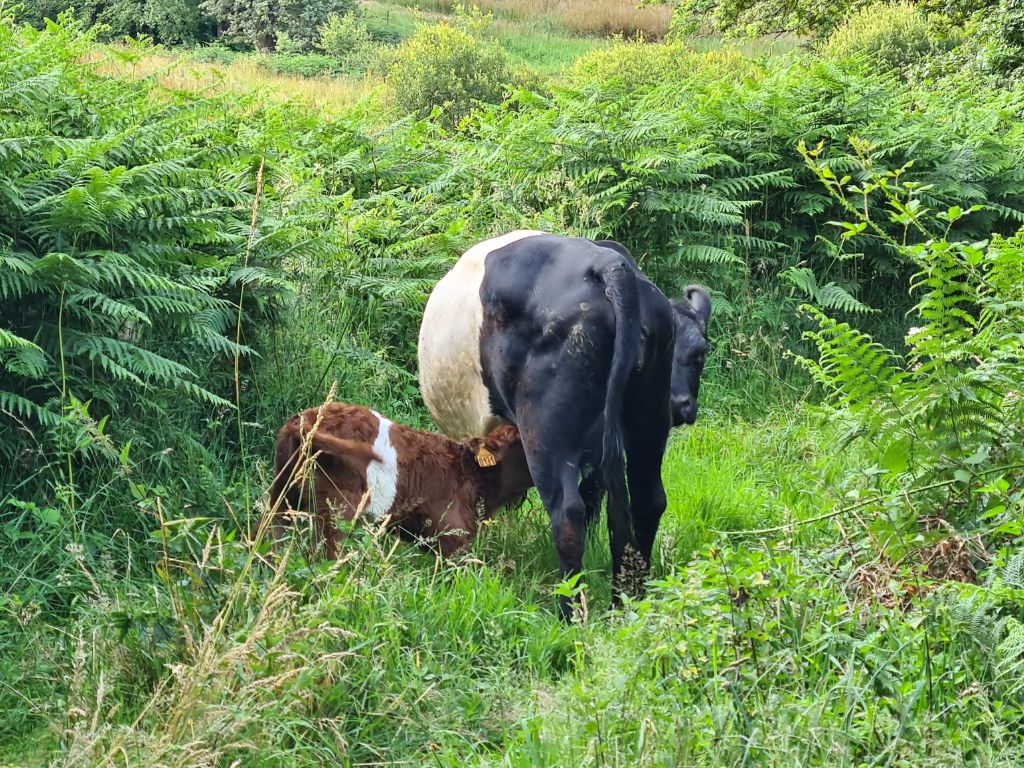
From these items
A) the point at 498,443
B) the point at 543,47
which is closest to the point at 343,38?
the point at 543,47

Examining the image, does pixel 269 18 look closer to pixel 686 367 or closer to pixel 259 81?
pixel 259 81

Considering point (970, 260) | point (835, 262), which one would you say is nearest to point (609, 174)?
point (835, 262)

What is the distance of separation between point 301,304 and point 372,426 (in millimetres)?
2084

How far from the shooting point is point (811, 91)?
410 inches

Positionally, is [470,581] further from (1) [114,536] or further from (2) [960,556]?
(2) [960,556]

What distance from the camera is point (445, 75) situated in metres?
23.7

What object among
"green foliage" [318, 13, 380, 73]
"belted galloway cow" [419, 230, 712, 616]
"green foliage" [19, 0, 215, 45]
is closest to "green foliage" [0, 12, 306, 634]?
"belted galloway cow" [419, 230, 712, 616]

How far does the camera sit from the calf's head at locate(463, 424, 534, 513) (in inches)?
228

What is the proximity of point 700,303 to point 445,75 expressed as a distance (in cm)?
1857

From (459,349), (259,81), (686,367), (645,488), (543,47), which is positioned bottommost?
(543,47)

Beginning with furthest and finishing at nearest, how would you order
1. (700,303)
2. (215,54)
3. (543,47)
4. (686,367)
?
(543,47), (215,54), (700,303), (686,367)

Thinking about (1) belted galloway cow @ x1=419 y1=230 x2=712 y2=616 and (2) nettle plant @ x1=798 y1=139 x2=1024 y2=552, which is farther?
(1) belted galloway cow @ x1=419 y1=230 x2=712 y2=616

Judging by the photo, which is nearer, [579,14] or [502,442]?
[502,442]

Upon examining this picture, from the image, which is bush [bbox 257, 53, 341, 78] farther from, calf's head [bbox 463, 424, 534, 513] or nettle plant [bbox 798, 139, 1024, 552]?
nettle plant [bbox 798, 139, 1024, 552]
